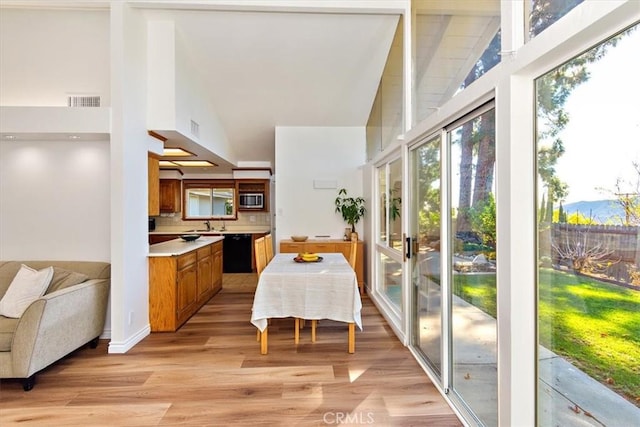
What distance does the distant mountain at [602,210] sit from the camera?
43.9 inches

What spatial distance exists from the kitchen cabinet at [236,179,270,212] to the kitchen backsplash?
255 millimetres

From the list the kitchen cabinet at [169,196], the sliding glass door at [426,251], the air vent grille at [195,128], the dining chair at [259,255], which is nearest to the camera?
the sliding glass door at [426,251]

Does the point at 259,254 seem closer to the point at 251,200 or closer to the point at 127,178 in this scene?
the point at 127,178

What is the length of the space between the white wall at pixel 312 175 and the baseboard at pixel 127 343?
8.66ft

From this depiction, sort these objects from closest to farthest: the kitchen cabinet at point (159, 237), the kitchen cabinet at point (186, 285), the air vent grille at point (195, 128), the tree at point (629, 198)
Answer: the tree at point (629, 198), the kitchen cabinet at point (186, 285), the air vent grille at point (195, 128), the kitchen cabinet at point (159, 237)

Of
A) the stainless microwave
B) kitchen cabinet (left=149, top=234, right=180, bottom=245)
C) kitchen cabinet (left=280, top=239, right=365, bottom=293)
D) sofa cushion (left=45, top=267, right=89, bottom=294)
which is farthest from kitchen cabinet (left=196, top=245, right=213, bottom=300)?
the stainless microwave

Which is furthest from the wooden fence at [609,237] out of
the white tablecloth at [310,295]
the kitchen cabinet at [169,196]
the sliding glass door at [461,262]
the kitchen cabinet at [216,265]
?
the kitchen cabinet at [169,196]

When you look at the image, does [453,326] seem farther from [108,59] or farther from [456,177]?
[108,59]

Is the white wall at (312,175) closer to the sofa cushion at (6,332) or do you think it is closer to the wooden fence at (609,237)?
the sofa cushion at (6,332)

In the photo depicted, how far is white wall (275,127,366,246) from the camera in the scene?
17.9ft

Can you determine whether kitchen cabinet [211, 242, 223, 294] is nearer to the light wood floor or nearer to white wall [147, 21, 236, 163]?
the light wood floor

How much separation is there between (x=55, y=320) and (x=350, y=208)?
3.97 m

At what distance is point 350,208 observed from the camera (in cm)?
536

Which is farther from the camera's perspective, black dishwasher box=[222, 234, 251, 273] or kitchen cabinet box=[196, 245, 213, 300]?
black dishwasher box=[222, 234, 251, 273]
